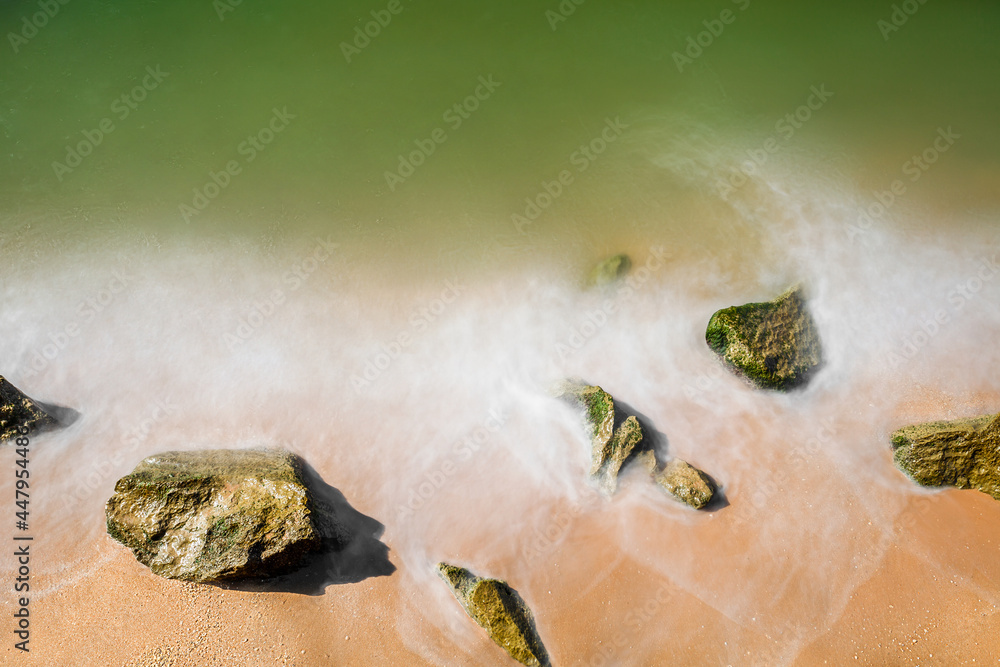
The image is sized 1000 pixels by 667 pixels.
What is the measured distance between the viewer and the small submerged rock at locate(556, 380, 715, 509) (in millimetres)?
7645

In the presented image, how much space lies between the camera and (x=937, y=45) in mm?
13430

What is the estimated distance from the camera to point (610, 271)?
32.6ft

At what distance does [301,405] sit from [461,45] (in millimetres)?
9050

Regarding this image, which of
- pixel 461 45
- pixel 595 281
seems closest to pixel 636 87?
pixel 461 45

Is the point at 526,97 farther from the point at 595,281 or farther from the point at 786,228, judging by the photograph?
the point at 786,228

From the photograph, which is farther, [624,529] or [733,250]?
[733,250]
